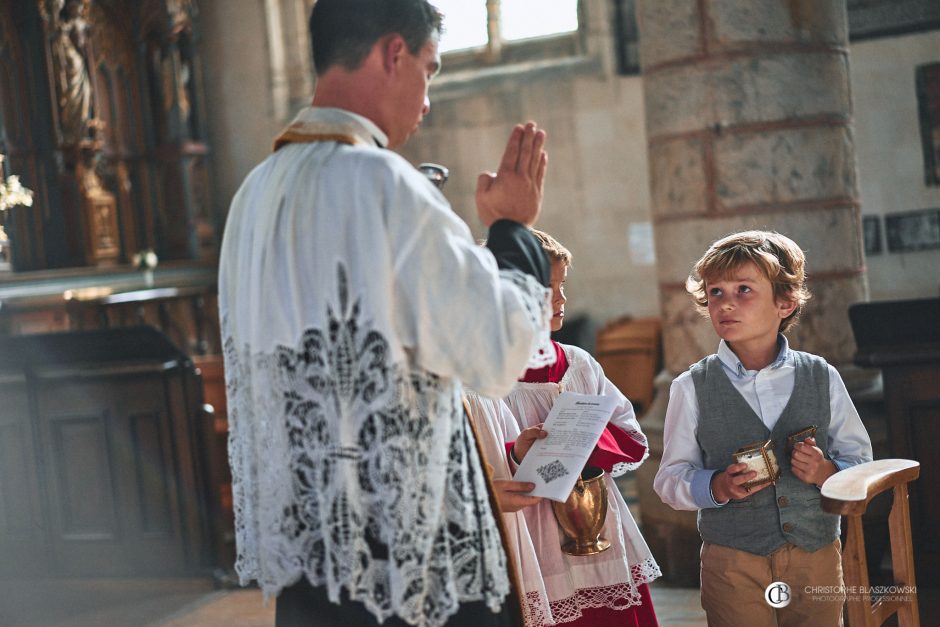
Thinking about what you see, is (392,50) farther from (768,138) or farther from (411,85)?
(768,138)

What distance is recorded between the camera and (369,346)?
157cm

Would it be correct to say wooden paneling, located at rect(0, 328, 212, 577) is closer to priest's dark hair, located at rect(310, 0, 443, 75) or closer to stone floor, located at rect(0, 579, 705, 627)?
stone floor, located at rect(0, 579, 705, 627)

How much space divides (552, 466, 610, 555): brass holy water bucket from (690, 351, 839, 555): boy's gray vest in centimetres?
30

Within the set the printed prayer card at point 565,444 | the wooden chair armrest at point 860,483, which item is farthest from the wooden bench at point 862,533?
the printed prayer card at point 565,444

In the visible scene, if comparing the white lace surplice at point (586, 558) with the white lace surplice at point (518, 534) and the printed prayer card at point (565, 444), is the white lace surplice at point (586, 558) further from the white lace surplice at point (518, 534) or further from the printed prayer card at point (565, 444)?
the printed prayer card at point (565, 444)

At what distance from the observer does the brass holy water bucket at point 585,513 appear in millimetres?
2256

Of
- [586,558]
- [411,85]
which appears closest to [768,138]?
[586,558]

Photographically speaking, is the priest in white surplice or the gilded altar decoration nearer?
the priest in white surplice

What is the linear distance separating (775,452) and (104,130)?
9.12 metres

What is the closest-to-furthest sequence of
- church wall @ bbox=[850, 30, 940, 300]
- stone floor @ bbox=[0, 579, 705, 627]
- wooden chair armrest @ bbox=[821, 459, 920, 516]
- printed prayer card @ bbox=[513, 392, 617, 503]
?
1. wooden chair armrest @ bbox=[821, 459, 920, 516]
2. printed prayer card @ bbox=[513, 392, 617, 503]
3. stone floor @ bbox=[0, 579, 705, 627]
4. church wall @ bbox=[850, 30, 940, 300]

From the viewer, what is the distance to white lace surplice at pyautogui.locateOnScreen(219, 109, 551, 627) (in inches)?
A: 60.6

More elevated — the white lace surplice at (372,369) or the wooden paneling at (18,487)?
the white lace surplice at (372,369)

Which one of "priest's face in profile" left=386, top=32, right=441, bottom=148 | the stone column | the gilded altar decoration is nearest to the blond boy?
"priest's face in profile" left=386, top=32, right=441, bottom=148

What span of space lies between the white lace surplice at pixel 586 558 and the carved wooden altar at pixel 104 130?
7.99 metres
